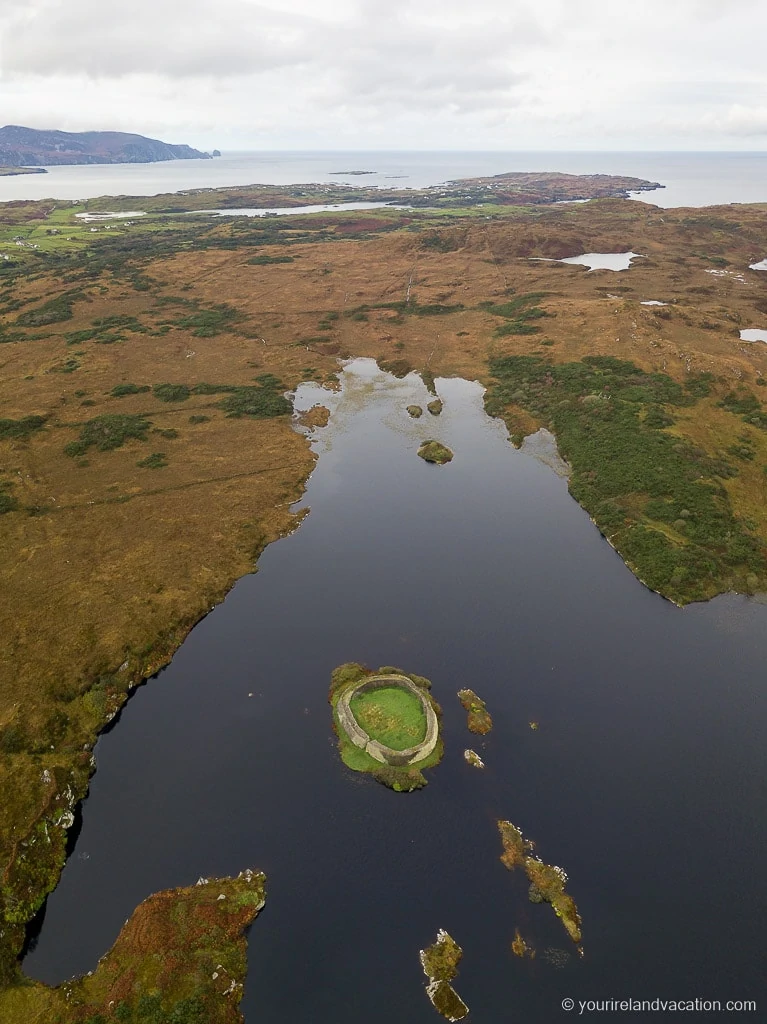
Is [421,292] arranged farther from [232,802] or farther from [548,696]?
[232,802]

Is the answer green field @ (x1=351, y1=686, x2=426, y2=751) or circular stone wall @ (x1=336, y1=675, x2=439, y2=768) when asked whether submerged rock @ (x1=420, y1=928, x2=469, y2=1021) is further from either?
green field @ (x1=351, y1=686, x2=426, y2=751)

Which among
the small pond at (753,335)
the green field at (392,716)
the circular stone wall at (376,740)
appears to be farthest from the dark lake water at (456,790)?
the small pond at (753,335)

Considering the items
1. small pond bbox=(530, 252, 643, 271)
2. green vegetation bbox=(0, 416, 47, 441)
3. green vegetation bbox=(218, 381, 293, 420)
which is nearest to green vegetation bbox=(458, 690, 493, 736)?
green vegetation bbox=(218, 381, 293, 420)

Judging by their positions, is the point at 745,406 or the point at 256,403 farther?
the point at 256,403

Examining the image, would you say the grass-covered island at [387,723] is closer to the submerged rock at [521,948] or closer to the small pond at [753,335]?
the submerged rock at [521,948]

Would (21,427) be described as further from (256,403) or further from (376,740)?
(376,740)

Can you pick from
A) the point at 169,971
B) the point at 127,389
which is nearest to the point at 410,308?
the point at 127,389

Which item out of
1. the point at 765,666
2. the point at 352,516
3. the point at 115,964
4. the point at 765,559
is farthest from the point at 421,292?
the point at 115,964
